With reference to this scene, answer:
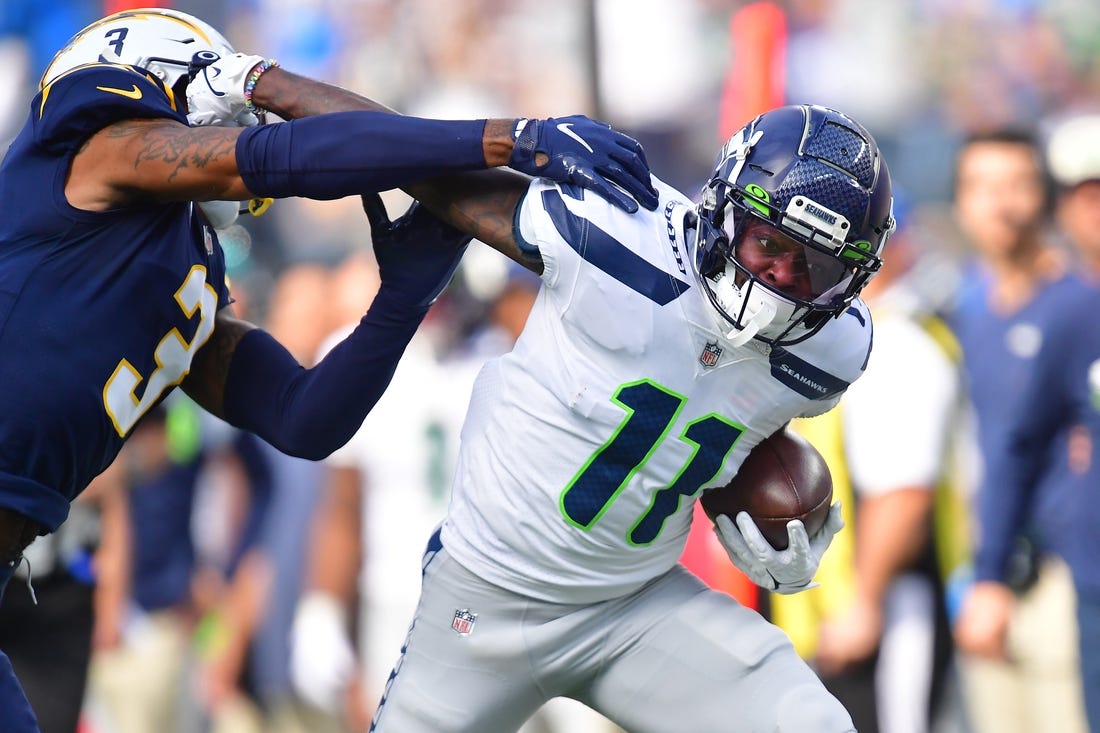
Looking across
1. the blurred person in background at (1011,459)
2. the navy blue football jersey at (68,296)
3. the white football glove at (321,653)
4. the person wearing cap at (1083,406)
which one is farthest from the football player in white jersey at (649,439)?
the white football glove at (321,653)

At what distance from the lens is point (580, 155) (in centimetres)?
277

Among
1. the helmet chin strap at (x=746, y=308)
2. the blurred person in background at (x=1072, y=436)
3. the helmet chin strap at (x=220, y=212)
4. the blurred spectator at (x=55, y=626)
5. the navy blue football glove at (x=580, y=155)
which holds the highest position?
the navy blue football glove at (x=580, y=155)

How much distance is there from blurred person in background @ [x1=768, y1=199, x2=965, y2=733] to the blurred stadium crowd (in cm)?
40

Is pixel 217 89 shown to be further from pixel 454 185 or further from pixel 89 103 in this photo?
pixel 454 185

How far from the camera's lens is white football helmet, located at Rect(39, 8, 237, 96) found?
9.16 feet

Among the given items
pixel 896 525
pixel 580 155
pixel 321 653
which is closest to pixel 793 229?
pixel 580 155

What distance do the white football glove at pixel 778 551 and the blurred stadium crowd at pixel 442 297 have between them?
233cm

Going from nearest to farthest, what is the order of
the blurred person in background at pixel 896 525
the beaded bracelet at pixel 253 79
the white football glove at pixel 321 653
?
1. the beaded bracelet at pixel 253 79
2. the blurred person in background at pixel 896 525
3. the white football glove at pixel 321 653

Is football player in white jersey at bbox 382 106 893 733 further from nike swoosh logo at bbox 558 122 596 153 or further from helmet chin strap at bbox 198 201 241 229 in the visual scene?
helmet chin strap at bbox 198 201 241 229

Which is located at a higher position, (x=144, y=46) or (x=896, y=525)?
(x=144, y=46)

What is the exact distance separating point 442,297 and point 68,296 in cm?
327

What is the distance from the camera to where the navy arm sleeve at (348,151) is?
106 inches

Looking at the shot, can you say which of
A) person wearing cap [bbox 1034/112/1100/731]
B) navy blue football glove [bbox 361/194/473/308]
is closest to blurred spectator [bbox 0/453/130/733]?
navy blue football glove [bbox 361/194/473/308]

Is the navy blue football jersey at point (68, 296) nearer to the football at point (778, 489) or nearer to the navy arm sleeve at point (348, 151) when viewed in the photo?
the navy arm sleeve at point (348, 151)
